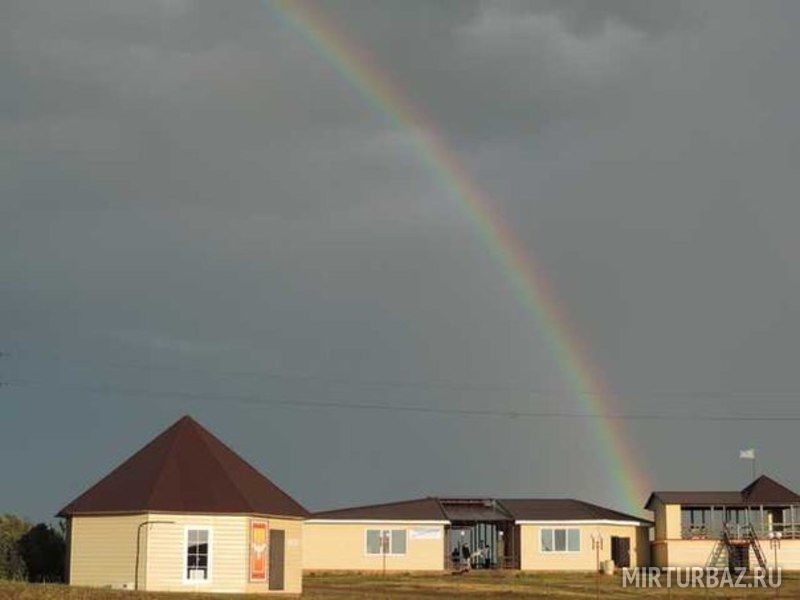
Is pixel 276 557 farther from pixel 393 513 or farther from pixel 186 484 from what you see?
pixel 393 513

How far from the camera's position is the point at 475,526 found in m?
82.6

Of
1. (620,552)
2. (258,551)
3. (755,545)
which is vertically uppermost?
(755,545)

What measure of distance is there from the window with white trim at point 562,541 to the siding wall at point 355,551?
6161mm

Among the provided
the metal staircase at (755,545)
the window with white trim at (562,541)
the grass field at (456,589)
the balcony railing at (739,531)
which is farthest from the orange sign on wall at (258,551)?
the balcony railing at (739,531)

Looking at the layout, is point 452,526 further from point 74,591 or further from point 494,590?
point 74,591

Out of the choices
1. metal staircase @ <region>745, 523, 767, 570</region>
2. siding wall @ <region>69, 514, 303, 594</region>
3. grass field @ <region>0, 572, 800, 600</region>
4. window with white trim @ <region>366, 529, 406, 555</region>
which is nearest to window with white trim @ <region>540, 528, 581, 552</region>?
grass field @ <region>0, 572, 800, 600</region>

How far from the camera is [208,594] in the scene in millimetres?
41688

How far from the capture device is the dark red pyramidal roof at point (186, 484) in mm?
45375

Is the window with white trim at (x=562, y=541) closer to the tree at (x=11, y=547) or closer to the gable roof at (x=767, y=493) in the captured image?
the gable roof at (x=767, y=493)

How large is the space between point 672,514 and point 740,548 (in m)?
4.33

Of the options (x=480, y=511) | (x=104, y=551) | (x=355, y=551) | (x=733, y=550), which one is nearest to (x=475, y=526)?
(x=480, y=511)

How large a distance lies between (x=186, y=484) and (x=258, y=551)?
335 centimetres

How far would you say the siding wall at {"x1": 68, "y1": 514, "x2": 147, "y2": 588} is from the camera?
44.6 m

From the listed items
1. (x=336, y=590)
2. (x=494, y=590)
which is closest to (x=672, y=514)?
(x=494, y=590)
